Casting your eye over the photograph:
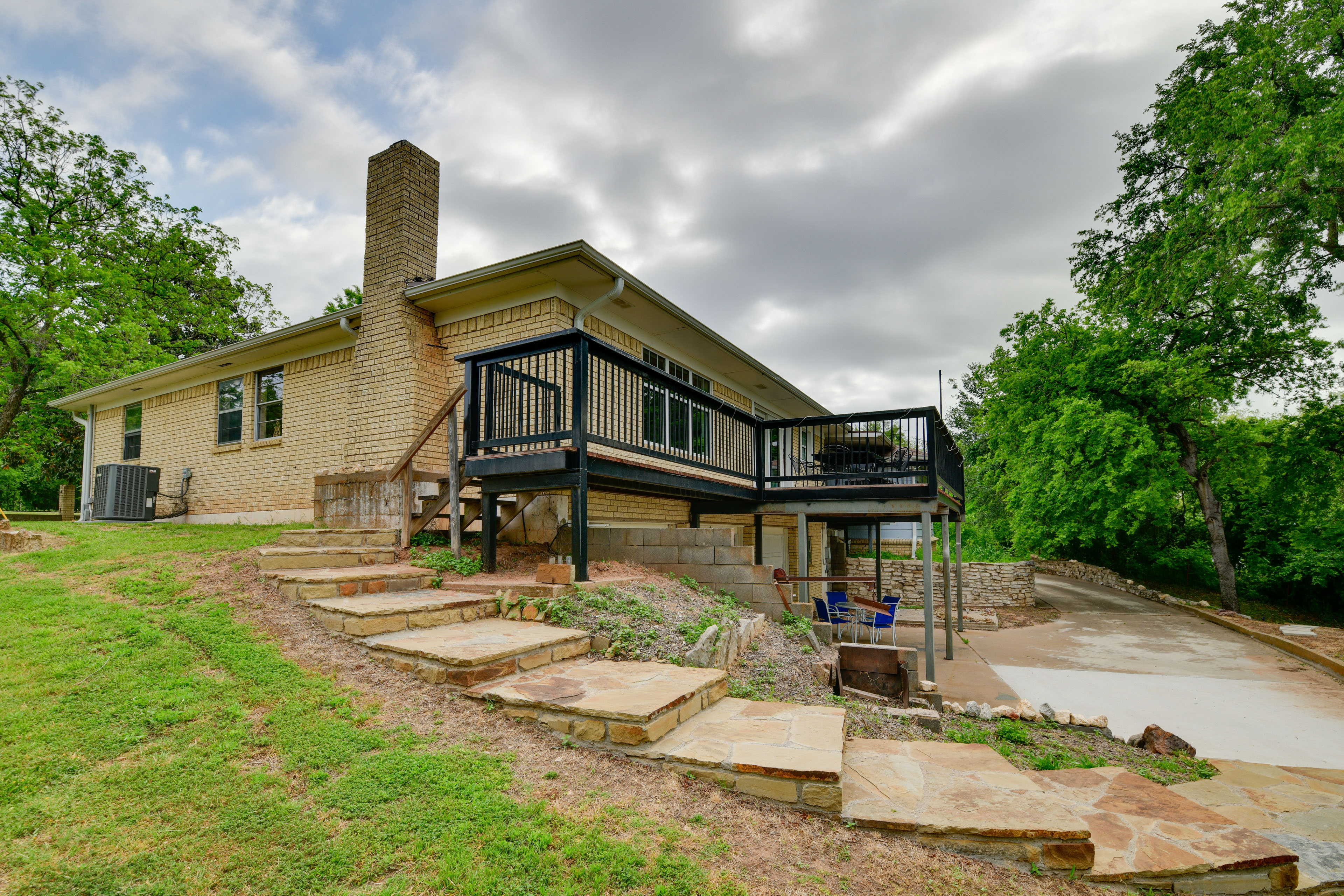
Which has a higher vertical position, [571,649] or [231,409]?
[231,409]

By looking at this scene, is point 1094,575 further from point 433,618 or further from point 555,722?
point 555,722

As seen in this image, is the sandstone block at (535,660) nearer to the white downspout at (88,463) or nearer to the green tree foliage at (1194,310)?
the green tree foliage at (1194,310)

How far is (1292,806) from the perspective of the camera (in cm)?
366

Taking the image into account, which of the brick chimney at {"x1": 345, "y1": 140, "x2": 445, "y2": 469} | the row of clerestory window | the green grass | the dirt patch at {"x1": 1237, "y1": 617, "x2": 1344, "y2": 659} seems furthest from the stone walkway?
the row of clerestory window

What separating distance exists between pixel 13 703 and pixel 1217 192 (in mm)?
15524

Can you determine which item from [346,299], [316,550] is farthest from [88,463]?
[316,550]

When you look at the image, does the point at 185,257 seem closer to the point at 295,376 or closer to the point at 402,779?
the point at 295,376

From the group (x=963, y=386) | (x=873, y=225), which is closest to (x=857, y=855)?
(x=873, y=225)

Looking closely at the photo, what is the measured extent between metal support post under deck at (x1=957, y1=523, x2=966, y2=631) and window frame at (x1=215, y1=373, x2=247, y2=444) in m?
14.3

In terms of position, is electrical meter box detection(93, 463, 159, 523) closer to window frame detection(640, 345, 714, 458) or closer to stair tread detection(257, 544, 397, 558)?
stair tread detection(257, 544, 397, 558)

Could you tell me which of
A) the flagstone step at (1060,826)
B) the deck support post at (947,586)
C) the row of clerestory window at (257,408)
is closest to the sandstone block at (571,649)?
the flagstone step at (1060,826)

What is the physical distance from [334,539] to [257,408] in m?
6.78

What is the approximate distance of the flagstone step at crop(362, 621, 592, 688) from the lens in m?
3.39

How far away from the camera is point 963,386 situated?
42.7 metres
